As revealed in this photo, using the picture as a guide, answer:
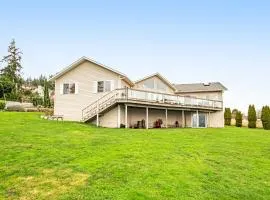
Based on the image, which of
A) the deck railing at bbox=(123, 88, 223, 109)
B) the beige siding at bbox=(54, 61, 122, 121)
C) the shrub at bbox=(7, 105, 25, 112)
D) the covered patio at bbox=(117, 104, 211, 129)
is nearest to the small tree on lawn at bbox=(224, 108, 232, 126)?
the covered patio at bbox=(117, 104, 211, 129)

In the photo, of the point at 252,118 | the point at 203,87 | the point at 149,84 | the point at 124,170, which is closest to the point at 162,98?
the point at 149,84

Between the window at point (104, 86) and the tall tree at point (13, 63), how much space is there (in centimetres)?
4655

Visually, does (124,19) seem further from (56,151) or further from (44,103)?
(44,103)

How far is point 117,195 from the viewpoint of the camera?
34.3ft

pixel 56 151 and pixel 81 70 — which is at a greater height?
pixel 81 70

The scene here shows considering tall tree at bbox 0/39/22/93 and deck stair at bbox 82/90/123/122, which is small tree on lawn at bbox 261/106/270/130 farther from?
tall tree at bbox 0/39/22/93

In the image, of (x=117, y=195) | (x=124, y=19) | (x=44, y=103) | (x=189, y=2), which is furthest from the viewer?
(x=44, y=103)

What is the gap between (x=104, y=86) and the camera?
3225 centimetres

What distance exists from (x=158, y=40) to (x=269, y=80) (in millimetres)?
14000

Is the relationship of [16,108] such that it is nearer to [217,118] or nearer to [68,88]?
[68,88]

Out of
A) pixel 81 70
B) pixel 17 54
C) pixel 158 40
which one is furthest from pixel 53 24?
pixel 17 54

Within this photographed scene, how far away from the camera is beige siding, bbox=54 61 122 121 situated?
1281 inches

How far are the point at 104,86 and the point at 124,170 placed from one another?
65.3 ft

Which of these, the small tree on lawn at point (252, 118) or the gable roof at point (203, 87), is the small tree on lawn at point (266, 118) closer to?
the small tree on lawn at point (252, 118)
